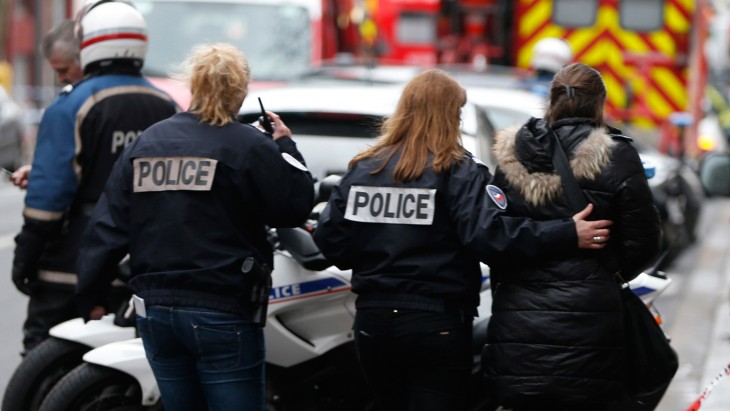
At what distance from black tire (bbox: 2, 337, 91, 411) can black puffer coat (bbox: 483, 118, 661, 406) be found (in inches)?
70.6

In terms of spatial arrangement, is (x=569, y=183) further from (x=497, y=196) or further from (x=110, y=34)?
(x=110, y=34)

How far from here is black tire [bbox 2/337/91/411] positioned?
526cm

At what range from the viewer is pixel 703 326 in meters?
9.03

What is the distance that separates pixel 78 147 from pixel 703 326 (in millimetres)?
5017

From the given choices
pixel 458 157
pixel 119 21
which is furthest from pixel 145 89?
pixel 458 157

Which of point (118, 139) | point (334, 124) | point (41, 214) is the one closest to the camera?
point (41, 214)

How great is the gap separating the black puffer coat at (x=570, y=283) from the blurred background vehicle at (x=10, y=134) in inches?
632

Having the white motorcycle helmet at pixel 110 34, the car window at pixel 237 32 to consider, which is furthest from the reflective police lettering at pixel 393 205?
the car window at pixel 237 32

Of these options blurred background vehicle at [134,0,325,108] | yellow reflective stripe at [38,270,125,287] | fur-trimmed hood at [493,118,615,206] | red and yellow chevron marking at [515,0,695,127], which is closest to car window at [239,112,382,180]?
yellow reflective stripe at [38,270,125,287]

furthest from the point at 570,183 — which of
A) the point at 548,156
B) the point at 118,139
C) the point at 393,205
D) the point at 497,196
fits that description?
the point at 118,139

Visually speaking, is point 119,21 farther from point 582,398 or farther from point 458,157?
point 582,398

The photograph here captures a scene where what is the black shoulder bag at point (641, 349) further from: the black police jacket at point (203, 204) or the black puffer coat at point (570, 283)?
the black police jacket at point (203, 204)

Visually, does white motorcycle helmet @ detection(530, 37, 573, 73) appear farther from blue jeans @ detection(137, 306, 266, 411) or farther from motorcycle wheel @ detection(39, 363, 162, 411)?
blue jeans @ detection(137, 306, 266, 411)

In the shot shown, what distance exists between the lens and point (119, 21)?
18.8 feet
